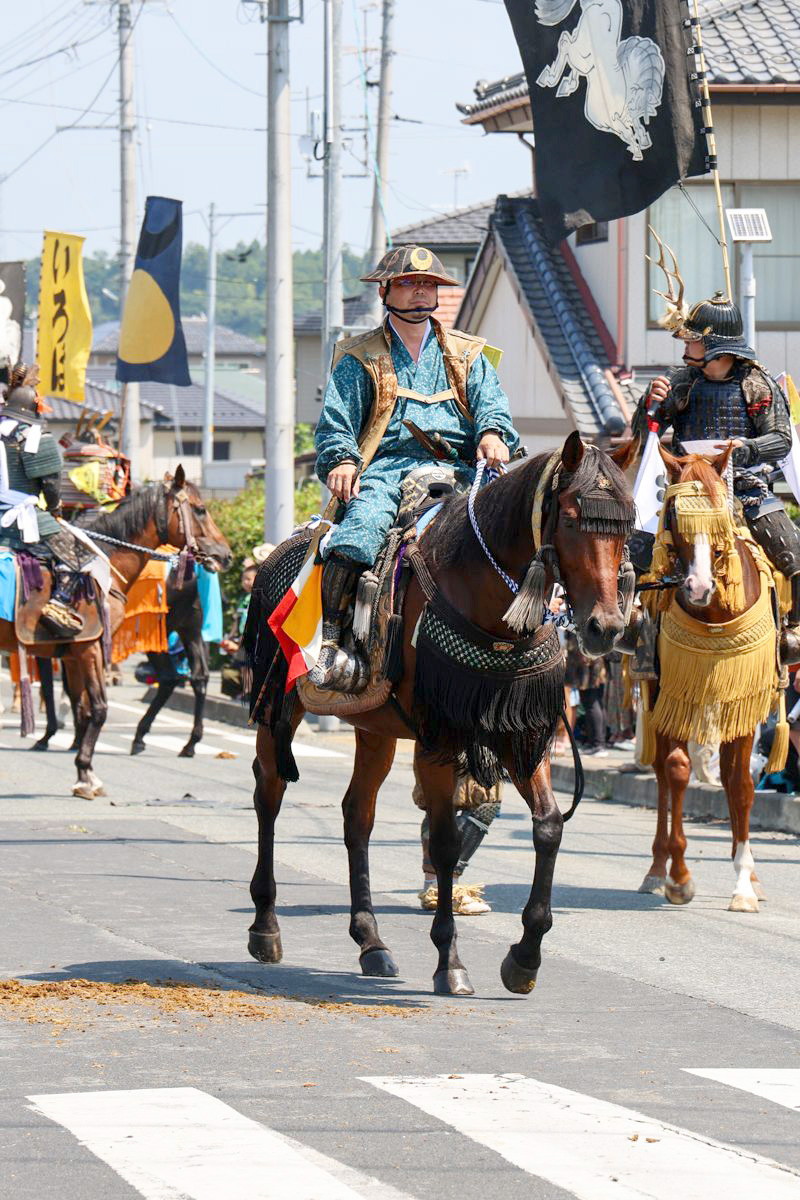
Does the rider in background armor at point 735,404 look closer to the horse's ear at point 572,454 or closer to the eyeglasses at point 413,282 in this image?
the eyeglasses at point 413,282

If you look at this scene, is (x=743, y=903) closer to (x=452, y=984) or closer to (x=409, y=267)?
(x=452, y=984)

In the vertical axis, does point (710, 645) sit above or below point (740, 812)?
above

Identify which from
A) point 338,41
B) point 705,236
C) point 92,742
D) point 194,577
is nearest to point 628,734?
point 194,577

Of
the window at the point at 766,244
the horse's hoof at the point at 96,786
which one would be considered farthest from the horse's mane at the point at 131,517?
the window at the point at 766,244

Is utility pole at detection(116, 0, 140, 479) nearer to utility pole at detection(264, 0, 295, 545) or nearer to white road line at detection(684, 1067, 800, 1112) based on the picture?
utility pole at detection(264, 0, 295, 545)

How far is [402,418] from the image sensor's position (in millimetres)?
8445

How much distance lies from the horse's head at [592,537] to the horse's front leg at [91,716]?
8969 millimetres

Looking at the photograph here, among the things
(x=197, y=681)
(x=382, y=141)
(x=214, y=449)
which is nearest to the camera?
(x=197, y=681)

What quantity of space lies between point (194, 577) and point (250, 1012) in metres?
12.5

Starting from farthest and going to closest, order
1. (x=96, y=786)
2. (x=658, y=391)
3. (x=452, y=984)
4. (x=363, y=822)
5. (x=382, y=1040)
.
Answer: (x=96, y=786) < (x=658, y=391) < (x=363, y=822) < (x=452, y=984) < (x=382, y=1040)

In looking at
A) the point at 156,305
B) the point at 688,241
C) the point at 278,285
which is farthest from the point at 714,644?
the point at 688,241

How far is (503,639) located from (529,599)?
311mm

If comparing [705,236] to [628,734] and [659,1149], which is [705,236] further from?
[659,1149]

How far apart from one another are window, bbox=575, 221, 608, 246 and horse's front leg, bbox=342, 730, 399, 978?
18244mm
